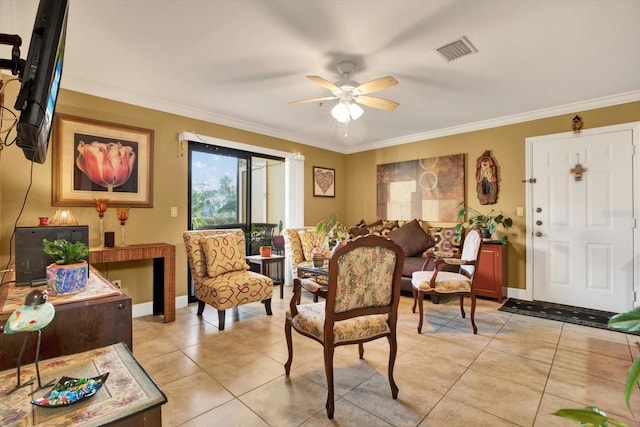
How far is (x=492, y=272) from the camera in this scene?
4094 millimetres

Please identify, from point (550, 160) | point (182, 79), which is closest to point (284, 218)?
point (182, 79)

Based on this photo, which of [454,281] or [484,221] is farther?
[484,221]

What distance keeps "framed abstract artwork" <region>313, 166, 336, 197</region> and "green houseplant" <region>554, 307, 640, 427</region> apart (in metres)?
5.05

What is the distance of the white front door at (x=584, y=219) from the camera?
3508mm

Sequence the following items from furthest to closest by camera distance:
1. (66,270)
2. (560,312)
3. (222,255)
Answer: (560,312)
(222,255)
(66,270)

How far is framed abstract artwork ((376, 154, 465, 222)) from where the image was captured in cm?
477

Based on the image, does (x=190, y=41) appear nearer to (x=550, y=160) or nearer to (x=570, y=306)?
(x=550, y=160)

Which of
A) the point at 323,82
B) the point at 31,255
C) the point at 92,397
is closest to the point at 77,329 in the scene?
the point at 92,397

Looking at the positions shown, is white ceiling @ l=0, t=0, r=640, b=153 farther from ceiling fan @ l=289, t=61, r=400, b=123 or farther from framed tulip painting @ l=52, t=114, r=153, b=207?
framed tulip painting @ l=52, t=114, r=153, b=207

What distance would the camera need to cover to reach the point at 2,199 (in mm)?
2754

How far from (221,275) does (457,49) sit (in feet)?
10.4

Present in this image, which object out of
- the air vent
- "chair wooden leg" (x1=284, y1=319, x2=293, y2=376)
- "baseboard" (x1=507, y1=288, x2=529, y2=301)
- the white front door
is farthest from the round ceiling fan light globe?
"baseboard" (x1=507, y1=288, x2=529, y2=301)

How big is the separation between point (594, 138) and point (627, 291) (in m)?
1.86

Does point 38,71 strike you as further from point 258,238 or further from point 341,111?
point 258,238
